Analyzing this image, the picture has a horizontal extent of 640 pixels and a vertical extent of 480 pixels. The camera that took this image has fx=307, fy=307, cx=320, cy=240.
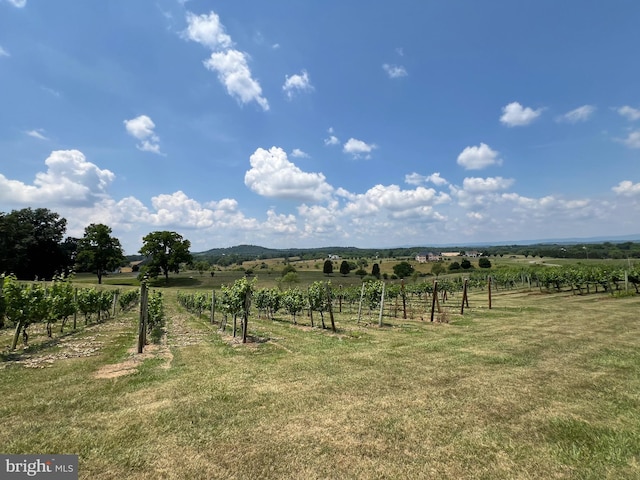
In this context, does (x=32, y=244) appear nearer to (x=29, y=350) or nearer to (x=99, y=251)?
(x=99, y=251)

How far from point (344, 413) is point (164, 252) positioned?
229 ft

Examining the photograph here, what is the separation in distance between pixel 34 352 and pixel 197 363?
783 centimetres

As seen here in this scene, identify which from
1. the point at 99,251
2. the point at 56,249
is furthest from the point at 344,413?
the point at 56,249

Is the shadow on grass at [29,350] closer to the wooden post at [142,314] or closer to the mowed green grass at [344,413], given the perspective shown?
the mowed green grass at [344,413]

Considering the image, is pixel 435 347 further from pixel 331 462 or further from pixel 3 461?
pixel 3 461

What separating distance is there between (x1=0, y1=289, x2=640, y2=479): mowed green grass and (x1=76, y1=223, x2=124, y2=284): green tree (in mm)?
55659

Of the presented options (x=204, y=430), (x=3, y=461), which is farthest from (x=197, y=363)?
(x=3, y=461)

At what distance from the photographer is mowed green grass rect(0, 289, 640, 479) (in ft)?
16.9

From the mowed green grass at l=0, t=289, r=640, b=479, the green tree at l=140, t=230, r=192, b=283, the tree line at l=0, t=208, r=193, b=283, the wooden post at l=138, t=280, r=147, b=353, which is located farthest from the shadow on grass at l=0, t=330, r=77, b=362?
the green tree at l=140, t=230, r=192, b=283

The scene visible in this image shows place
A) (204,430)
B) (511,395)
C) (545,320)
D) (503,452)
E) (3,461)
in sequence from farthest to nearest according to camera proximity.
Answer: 1. (545,320)
2. (511,395)
3. (204,430)
4. (503,452)
5. (3,461)

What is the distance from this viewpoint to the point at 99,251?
191 feet

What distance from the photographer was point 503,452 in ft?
17.9

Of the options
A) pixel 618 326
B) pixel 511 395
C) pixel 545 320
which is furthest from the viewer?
pixel 545 320

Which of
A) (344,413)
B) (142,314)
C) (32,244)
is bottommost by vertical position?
(344,413)
